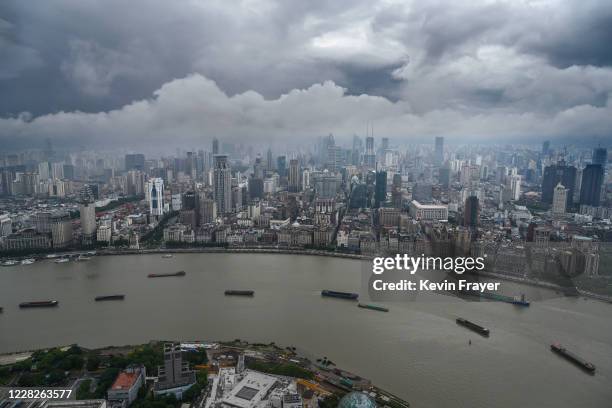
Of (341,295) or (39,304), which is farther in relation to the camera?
(341,295)

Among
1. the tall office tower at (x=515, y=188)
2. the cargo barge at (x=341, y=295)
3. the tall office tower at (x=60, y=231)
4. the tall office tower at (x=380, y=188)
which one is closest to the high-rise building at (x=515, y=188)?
the tall office tower at (x=515, y=188)

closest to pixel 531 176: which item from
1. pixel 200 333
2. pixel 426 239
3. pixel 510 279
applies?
pixel 426 239

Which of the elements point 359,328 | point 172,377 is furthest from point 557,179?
point 172,377

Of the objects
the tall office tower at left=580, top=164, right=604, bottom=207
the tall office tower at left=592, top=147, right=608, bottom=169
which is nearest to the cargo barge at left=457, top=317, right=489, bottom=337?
the tall office tower at left=580, top=164, right=604, bottom=207

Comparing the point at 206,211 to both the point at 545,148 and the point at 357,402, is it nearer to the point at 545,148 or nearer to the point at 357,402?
the point at 357,402

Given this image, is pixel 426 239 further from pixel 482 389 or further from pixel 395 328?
pixel 482 389

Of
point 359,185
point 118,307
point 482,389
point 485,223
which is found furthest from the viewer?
point 359,185

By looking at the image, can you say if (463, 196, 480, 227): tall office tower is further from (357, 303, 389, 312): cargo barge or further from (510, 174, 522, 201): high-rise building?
(357, 303, 389, 312): cargo barge
